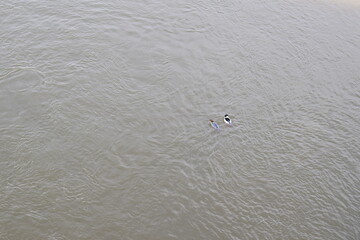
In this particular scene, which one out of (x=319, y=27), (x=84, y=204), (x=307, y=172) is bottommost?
(x=84, y=204)

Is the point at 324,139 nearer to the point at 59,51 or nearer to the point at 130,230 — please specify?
the point at 130,230

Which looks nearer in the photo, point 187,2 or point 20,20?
point 20,20

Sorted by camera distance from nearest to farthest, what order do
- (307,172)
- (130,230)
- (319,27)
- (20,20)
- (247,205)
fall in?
1. (130,230)
2. (247,205)
3. (307,172)
4. (20,20)
5. (319,27)

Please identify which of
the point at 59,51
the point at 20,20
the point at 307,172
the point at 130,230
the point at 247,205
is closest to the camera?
the point at 130,230

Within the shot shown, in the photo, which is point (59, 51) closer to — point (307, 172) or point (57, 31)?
point (57, 31)

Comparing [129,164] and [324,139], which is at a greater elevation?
[324,139]

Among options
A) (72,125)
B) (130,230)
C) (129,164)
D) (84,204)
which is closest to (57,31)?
(72,125)

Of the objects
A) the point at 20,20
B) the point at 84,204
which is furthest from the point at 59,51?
the point at 84,204
